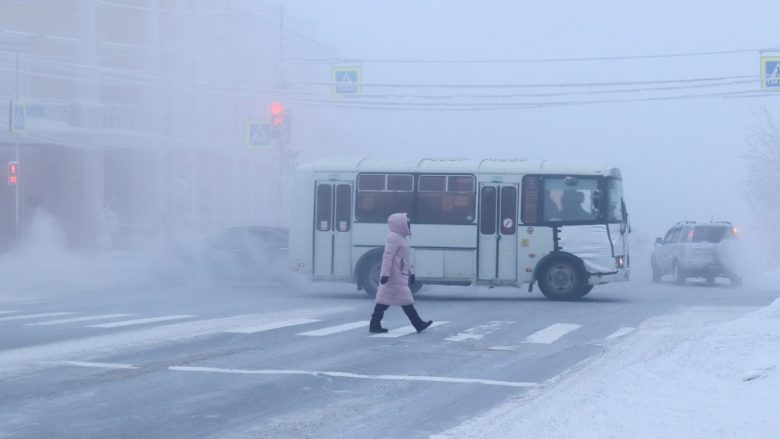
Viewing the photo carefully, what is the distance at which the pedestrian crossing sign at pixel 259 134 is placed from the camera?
38344 mm

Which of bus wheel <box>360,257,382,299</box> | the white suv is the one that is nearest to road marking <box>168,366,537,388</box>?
bus wheel <box>360,257,382,299</box>

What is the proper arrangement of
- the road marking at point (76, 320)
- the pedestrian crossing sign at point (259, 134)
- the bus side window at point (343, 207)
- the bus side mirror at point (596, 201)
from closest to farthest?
the road marking at point (76, 320) < the bus side mirror at point (596, 201) < the bus side window at point (343, 207) < the pedestrian crossing sign at point (259, 134)

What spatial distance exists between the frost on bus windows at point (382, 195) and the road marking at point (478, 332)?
658 centimetres

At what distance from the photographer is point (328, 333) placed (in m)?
16.2

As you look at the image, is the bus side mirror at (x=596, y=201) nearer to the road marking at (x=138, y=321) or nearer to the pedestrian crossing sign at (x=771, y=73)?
the pedestrian crossing sign at (x=771, y=73)

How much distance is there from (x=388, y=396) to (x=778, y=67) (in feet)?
75.8

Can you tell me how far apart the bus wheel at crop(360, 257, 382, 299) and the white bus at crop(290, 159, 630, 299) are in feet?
0.07

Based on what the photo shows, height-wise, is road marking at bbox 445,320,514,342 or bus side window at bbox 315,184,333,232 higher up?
bus side window at bbox 315,184,333,232

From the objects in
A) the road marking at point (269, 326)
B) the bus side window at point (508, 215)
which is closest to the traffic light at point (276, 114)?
the bus side window at point (508, 215)

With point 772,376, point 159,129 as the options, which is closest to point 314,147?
point 159,129

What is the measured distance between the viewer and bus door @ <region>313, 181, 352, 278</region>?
24.6m

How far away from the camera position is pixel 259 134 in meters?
38.5

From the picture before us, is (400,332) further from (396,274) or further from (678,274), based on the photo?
(678,274)

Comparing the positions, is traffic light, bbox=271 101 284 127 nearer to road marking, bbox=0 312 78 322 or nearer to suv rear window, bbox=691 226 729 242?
suv rear window, bbox=691 226 729 242
